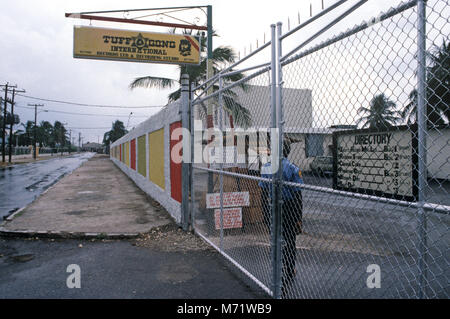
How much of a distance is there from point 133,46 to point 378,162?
10.0m

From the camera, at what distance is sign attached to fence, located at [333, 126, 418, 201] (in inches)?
82.3

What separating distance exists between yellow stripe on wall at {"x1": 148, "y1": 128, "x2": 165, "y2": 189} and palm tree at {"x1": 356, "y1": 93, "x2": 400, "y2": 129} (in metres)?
7.51

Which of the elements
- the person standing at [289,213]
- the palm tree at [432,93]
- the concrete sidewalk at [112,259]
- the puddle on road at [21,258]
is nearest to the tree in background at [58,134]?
the concrete sidewalk at [112,259]

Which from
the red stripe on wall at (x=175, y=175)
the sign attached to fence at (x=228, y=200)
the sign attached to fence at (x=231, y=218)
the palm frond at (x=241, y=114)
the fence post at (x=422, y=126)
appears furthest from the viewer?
the red stripe on wall at (x=175, y=175)

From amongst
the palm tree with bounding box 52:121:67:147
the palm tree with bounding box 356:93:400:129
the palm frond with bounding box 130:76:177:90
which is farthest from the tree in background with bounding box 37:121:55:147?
the palm tree with bounding box 356:93:400:129

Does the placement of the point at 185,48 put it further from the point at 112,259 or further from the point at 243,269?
the point at 243,269

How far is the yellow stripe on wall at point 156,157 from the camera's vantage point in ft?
31.2

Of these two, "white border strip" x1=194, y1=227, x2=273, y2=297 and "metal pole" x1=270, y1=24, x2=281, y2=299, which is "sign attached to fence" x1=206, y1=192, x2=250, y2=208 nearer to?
"white border strip" x1=194, y1=227, x2=273, y2=297

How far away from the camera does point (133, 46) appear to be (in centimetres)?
1083

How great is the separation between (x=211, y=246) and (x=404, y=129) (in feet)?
14.4

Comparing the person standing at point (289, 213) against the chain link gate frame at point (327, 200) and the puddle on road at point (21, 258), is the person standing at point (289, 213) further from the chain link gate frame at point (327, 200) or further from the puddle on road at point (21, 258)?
the puddle on road at point (21, 258)
